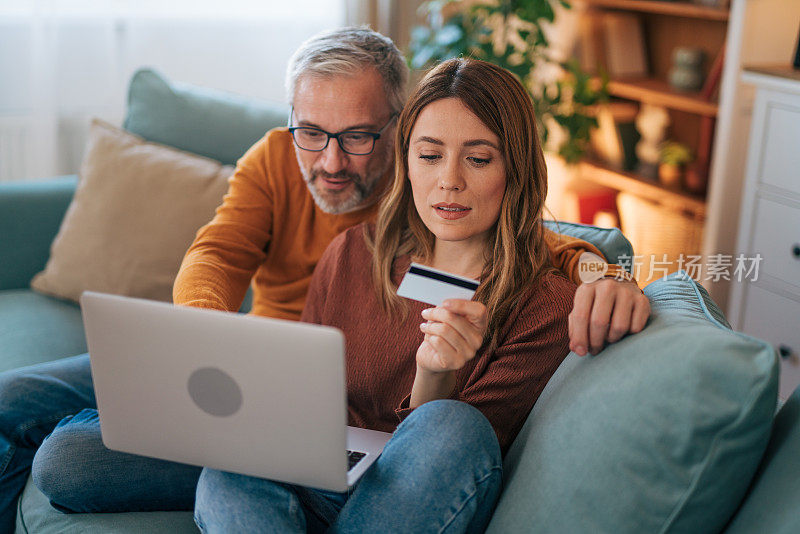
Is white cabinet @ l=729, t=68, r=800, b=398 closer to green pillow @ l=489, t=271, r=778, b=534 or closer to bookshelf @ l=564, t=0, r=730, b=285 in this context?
bookshelf @ l=564, t=0, r=730, b=285

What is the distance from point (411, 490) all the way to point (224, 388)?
0.85ft

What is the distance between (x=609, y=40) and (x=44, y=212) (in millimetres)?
2252

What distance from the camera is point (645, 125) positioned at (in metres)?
3.19

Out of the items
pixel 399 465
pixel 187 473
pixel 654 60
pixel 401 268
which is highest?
pixel 654 60

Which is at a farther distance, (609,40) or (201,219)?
(609,40)

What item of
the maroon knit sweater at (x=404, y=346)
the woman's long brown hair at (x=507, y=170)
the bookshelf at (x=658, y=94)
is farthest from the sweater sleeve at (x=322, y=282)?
the bookshelf at (x=658, y=94)

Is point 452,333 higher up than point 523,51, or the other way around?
point 523,51

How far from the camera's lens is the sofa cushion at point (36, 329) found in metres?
1.76

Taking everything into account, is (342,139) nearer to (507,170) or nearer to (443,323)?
A: (507,170)

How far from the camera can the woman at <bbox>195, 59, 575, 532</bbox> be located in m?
1.00

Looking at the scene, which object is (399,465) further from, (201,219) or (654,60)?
(654,60)

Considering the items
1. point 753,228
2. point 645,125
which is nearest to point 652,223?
point 645,125

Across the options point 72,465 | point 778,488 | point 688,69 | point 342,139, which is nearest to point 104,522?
point 72,465

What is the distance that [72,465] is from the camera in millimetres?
1258
